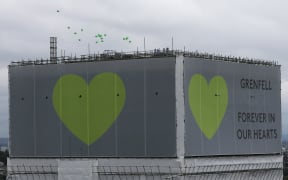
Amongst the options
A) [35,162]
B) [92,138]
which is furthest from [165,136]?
[35,162]

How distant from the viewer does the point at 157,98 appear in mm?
64812

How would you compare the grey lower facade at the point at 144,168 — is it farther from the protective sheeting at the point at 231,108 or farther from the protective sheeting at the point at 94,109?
the protective sheeting at the point at 231,108

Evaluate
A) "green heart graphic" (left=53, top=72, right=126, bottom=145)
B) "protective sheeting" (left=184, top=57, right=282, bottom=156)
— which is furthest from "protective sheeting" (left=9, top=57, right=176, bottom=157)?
"protective sheeting" (left=184, top=57, right=282, bottom=156)

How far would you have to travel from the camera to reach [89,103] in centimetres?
6831

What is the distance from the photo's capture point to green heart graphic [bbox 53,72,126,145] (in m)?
66.9

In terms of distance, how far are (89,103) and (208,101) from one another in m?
10.1

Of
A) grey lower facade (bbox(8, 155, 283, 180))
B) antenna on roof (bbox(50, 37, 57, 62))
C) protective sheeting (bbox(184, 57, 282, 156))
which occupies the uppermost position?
antenna on roof (bbox(50, 37, 57, 62))

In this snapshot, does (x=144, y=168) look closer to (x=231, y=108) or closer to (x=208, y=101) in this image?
(x=208, y=101)

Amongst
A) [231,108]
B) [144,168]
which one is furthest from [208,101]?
[144,168]

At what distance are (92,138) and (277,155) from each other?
65.1 feet

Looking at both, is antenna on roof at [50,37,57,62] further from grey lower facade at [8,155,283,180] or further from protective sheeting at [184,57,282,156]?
protective sheeting at [184,57,282,156]

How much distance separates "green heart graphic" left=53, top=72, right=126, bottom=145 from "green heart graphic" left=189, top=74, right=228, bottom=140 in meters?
5.86

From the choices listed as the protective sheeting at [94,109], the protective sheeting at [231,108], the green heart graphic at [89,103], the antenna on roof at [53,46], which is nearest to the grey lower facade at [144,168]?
the protective sheeting at [94,109]

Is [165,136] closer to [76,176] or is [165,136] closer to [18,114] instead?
[76,176]
